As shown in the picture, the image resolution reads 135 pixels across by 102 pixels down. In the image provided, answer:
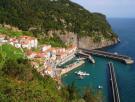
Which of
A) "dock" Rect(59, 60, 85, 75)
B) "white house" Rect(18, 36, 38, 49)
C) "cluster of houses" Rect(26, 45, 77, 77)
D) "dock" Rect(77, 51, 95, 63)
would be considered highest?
"white house" Rect(18, 36, 38, 49)

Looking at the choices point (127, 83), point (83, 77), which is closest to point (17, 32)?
point (83, 77)

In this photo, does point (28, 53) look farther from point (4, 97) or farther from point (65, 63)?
point (4, 97)

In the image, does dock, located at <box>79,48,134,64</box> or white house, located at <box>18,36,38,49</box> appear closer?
white house, located at <box>18,36,38,49</box>

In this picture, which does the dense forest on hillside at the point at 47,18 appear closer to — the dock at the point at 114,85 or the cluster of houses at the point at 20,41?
the cluster of houses at the point at 20,41

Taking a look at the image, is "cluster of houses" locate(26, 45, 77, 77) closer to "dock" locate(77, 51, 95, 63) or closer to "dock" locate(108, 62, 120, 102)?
"dock" locate(77, 51, 95, 63)

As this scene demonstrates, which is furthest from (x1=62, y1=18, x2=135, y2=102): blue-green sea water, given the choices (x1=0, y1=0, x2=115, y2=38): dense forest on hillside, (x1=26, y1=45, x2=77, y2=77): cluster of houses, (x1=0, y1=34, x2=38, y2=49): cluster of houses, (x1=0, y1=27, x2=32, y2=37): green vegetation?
(x1=0, y1=0, x2=115, y2=38): dense forest on hillside

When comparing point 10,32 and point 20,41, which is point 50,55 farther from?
point 10,32
